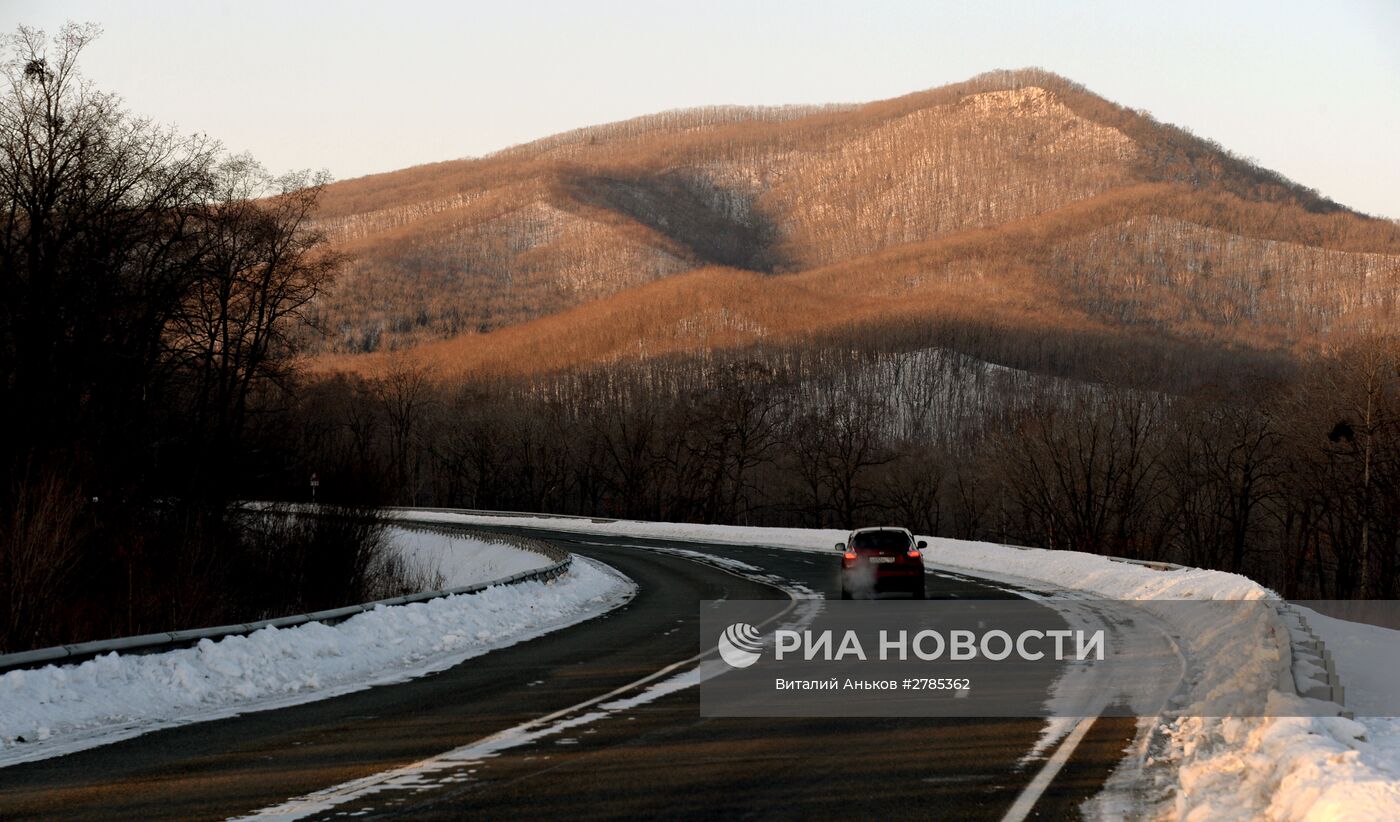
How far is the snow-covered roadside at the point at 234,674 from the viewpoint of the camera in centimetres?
1050

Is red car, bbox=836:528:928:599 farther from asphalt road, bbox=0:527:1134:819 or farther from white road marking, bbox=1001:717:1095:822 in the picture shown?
white road marking, bbox=1001:717:1095:822

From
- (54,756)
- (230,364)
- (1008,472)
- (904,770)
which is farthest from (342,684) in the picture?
(1008,472)

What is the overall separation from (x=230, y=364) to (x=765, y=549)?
2274 centimetres

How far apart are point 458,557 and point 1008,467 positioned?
60482 mm

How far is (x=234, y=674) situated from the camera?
43.1 ft

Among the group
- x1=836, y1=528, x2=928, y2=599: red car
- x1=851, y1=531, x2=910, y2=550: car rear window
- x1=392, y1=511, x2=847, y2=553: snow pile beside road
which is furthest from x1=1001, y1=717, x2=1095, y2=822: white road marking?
x1=392, y1=511, x2=847, y2=553: snow pile beside road

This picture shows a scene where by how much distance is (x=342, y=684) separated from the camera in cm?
1374

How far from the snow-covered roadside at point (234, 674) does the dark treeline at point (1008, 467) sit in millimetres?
19229

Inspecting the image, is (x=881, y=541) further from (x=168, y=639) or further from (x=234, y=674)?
(x=168, y=639)

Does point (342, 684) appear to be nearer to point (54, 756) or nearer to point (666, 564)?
point (54, 756)

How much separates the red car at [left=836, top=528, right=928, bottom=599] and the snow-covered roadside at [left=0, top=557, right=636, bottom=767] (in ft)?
21.2

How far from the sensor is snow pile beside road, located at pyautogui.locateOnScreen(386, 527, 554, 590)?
151ft

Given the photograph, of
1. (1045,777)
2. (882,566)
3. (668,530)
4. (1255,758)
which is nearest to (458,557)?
(668,530)

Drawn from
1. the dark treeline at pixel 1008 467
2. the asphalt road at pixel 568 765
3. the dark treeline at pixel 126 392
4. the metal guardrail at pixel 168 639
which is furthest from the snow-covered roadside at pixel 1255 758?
the dark treeline at pixel 1008 467
